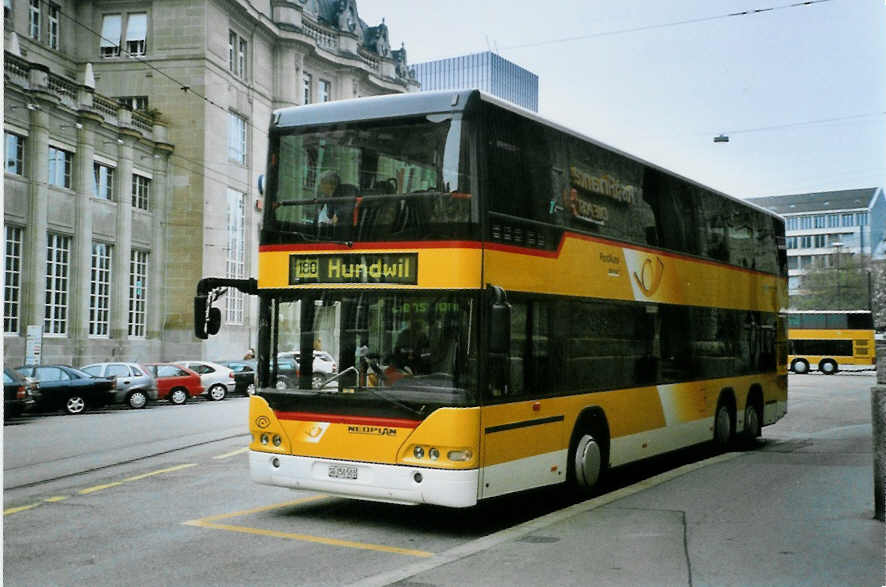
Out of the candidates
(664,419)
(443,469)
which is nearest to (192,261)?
(664,419)

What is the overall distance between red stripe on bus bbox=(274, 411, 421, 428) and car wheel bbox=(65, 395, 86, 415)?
18392mm

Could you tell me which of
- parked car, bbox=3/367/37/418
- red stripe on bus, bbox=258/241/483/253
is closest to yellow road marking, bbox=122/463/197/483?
red stripe on bus, bbox=258/241/483/253

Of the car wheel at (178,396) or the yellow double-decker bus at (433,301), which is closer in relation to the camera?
the yellow double-decker bus at (433,301)

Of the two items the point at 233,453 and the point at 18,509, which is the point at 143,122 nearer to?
the point at 233,453

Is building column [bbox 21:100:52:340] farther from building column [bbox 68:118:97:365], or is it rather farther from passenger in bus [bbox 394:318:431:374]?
passenger in bus [bbox 394:318:431:374]

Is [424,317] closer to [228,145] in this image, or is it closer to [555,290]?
[555,290]

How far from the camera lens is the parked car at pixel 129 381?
27.6 meters

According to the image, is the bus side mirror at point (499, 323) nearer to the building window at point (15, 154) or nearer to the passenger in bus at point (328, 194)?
the passenger in bus at point (328, 194)

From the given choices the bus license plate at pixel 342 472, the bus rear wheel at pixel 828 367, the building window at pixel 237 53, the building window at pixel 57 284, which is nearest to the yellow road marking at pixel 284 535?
the bus license plate at pixel 342 472

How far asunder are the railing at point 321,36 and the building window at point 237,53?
459 cm

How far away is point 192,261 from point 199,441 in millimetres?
28140

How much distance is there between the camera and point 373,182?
28.5 ft

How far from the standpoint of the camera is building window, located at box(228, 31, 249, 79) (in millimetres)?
46875

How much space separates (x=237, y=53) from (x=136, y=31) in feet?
18.4
